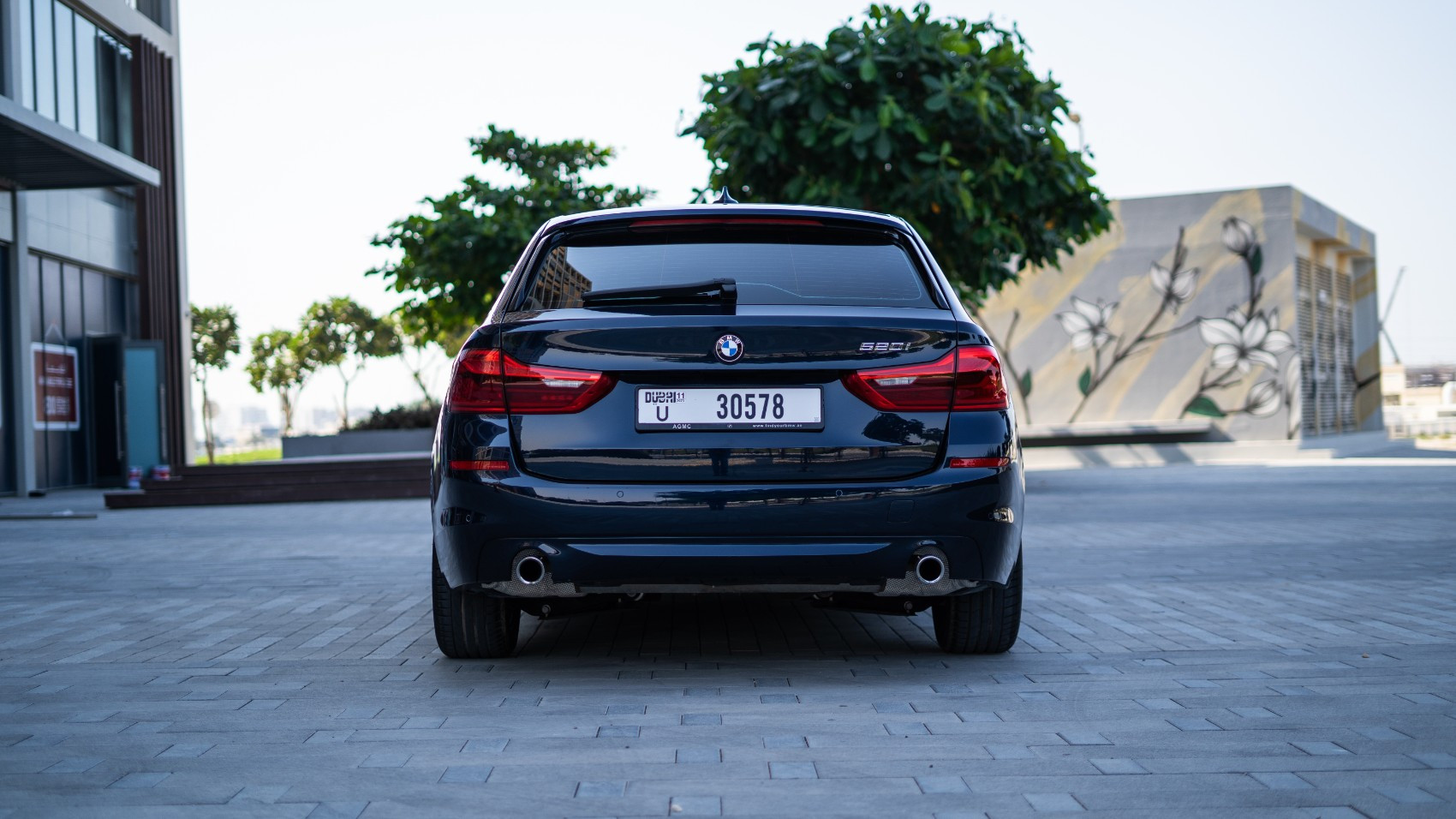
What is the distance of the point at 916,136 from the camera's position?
14.4 meters

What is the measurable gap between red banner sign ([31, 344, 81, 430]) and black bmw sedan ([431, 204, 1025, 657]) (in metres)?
21.0

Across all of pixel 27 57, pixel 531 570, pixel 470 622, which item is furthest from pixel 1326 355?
pixel 531 570

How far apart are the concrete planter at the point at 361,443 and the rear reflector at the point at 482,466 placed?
109 ft

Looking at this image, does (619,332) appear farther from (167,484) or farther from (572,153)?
(572,153)

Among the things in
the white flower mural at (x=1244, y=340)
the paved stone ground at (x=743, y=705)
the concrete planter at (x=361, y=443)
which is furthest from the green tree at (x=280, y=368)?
the paved stone ground at (x=743, y=705)

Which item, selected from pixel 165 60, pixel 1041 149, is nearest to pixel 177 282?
pixel 165 60

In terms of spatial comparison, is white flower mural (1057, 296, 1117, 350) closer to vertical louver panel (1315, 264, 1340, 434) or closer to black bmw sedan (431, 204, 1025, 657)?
vertical louver panel (1315, 264, 1340, 434)

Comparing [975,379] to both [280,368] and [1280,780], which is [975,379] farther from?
[280,368]

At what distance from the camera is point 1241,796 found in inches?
116

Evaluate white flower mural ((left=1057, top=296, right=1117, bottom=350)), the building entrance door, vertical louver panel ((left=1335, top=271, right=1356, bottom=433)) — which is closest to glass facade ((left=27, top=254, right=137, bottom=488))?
the building entrance door

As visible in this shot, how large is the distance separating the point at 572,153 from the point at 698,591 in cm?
2218

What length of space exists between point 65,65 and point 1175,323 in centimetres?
2409

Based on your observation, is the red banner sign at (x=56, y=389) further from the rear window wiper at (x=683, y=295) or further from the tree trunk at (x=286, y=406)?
the tree trunk at (x=286, y=406)

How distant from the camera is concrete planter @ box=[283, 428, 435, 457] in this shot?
37.5 metres
